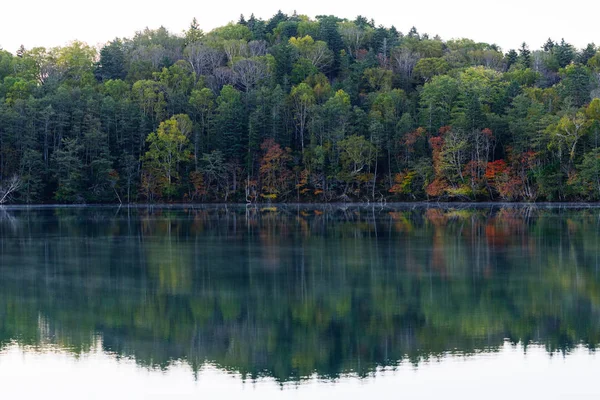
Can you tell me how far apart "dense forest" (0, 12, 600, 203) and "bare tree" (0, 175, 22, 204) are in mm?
152

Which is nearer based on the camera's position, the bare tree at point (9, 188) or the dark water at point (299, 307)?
the dark water at point (299, 307)

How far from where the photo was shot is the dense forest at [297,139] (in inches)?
2798

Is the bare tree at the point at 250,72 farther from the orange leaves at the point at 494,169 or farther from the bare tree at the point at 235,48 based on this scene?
the orange leaves at the point at 494,169

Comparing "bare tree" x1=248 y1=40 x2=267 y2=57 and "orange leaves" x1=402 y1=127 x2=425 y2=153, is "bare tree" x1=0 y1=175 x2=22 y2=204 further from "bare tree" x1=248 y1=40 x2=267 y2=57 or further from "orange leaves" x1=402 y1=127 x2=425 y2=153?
"bare tree" x1=248 y1=40 x2=267 y2=57

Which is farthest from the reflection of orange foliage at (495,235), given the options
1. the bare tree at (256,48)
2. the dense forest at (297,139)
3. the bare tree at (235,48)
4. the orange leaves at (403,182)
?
the bare tree at (256,48)

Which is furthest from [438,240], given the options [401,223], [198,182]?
[198,182]

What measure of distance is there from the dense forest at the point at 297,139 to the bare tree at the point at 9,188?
0.15m

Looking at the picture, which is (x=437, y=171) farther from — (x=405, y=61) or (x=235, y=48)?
(x=235, y=48)

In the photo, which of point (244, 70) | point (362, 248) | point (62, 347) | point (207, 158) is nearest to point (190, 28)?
point (244, 70)

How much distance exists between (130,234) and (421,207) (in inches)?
1292

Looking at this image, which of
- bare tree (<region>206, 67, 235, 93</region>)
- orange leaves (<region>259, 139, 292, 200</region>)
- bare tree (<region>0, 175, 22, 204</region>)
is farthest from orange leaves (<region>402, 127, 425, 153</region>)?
bare tree (<region>0, 175, 22, 204</region>)

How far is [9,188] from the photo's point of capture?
70.5 meters

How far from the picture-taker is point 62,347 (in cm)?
1630

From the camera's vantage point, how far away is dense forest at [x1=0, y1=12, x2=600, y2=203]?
7106 centimetres
